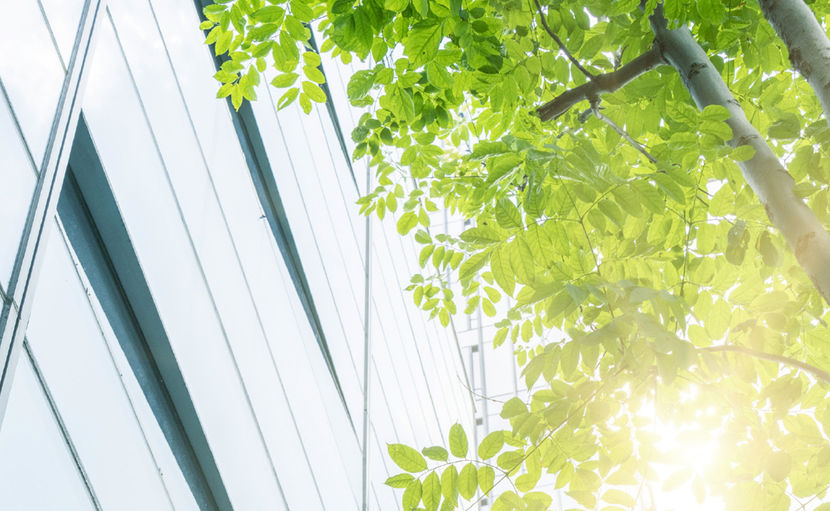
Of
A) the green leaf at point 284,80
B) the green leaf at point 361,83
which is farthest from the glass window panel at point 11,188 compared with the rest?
the green leaf at point 361,83

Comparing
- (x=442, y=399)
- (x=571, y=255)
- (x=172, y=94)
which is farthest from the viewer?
(x=442, y=399)

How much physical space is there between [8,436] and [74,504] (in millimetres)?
527

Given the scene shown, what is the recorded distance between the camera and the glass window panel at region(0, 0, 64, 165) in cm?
306

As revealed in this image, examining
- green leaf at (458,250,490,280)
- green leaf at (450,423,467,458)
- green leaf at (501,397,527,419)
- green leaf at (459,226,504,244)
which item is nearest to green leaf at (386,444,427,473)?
green leaf at (450,423,467,458)

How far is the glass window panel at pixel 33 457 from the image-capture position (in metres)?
2.59

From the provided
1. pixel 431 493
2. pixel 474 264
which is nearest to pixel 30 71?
pixel 474 264

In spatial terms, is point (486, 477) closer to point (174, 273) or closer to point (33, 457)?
point (33, 457)

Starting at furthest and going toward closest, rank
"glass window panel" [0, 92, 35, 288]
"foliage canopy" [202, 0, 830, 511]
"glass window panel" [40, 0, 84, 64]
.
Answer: "glass window panel" [40, 0, 84, 64], "glass window panel" [0, 92, 35, 288], "foliage canopy" [202, 0, 830, 511]

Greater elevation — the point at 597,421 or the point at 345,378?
the point at 345,378

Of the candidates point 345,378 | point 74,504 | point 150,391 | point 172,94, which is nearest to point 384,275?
point 345,378

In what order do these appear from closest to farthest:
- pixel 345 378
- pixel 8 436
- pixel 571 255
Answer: pixel 571 255, pixel 8 436, pixel 345 378

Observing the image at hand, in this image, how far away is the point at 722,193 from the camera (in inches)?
104

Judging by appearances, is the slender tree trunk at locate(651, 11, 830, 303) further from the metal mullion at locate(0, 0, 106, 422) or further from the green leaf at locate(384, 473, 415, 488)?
the metal mullion at locate(0, 0, 106, 422)

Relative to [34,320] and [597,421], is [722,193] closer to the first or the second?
[597,421]
